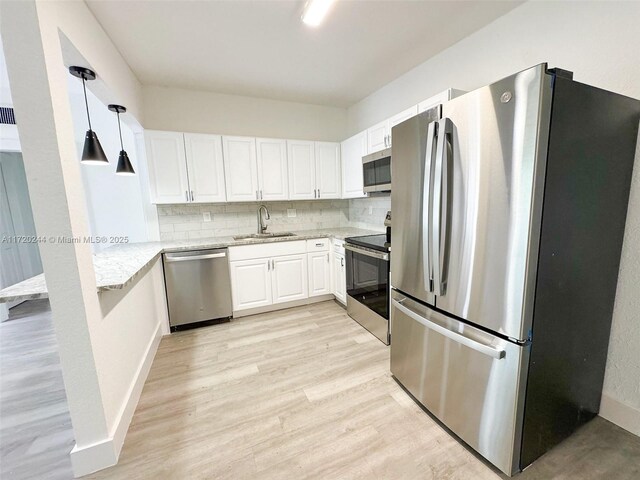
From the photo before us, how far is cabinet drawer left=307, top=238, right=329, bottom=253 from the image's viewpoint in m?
3.31

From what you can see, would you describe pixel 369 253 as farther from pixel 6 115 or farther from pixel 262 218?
pixel 6 115

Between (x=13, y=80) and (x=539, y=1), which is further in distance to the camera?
(x=539, y=1)

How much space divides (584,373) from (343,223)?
3.11 m

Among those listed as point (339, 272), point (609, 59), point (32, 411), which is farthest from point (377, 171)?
point (32, 411)

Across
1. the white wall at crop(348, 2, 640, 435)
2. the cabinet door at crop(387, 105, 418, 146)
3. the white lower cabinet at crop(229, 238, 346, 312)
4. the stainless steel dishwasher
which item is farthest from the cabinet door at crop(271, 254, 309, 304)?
the white wall at crop(348, 2, 640, 435)

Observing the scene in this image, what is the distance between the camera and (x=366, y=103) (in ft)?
11.8

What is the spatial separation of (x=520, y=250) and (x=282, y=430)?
5.18 ft

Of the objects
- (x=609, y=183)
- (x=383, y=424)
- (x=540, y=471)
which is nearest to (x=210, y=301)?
(x=383, y=424)

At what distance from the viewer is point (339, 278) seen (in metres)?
3.28

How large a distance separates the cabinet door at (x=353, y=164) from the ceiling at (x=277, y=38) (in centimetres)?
66

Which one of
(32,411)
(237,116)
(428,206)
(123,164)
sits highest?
(237,116)

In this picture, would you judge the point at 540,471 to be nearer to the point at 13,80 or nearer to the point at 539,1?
the point at 539,1

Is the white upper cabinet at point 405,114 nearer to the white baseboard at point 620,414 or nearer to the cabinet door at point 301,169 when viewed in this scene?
the cabinet door at point 301,169

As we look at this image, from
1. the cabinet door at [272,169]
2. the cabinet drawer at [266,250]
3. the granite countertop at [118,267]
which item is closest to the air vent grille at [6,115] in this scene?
the granite countertop at [118,267]
